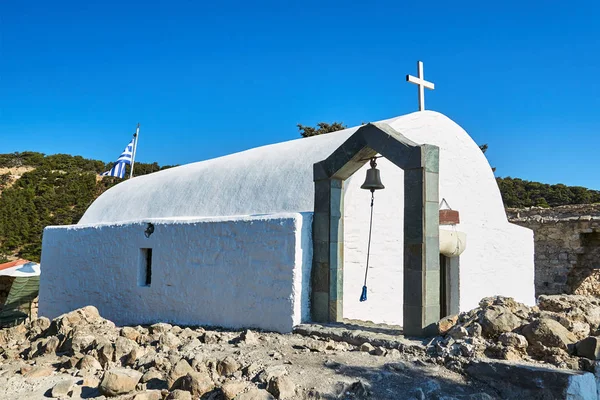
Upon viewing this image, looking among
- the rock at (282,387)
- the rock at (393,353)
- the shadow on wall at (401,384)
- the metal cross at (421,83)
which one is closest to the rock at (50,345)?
the rock at (282,387)

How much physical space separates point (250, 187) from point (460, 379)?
4723 mm

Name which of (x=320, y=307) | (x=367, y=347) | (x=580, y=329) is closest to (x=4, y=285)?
(x=320, y=307)

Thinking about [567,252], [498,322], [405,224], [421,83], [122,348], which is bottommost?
[122,348]

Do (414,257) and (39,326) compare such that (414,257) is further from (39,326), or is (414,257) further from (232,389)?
(39,326)

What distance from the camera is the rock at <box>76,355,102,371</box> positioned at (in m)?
5.02

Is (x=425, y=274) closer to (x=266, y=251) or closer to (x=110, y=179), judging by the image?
(x=266, y=251)

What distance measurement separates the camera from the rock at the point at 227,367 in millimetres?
4371

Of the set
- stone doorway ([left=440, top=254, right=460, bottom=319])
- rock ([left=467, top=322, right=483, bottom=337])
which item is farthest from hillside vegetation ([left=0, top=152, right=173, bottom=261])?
rock ([left=467, top=322, right=483, bottom=337])

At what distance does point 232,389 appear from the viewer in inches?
152

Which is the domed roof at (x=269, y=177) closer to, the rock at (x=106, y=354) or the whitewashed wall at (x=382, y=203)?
the whitewashed wall at (x=382, y=203)

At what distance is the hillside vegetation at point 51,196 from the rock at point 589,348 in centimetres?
1985

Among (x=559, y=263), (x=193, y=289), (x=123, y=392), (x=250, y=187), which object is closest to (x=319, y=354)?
(x=123, y=392)

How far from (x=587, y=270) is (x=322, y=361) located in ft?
29.9

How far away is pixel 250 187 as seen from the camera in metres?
7.87
